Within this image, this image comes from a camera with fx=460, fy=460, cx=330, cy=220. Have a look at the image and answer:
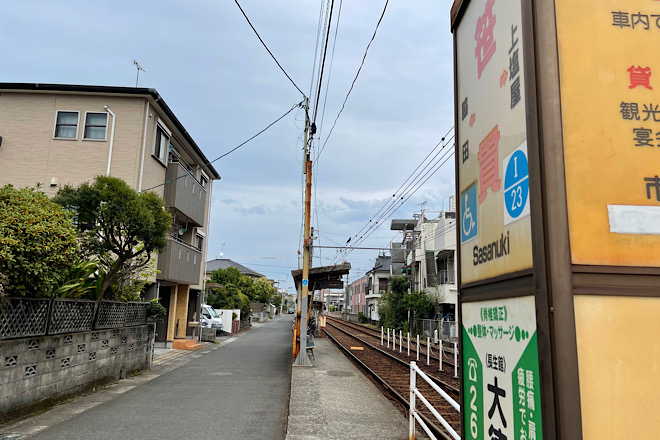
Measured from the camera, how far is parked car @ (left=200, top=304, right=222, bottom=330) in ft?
87.2

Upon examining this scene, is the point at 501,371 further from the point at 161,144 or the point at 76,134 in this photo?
the point at 161,144

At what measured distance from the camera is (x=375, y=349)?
887 inches

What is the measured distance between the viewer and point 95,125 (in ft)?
51.9

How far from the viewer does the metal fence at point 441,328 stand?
25362 millimetres

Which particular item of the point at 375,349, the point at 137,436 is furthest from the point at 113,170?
the point at 375,349

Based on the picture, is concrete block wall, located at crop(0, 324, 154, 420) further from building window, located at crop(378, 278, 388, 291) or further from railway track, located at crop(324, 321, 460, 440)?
building window, located at crop(378, 278, 388, 291)

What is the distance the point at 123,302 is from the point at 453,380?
880cm

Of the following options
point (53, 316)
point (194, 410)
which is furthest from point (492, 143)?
point (53, 316)

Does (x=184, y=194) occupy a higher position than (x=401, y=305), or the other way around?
→ (x=184, y=194)

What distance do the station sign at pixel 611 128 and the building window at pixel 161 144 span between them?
16.9m

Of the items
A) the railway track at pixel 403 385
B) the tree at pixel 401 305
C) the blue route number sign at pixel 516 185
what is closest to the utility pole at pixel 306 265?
the railway track at pixel 403 385

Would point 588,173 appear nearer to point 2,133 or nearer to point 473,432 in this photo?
point 473,432

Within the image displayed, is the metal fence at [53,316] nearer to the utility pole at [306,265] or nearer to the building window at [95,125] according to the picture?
the utility pole at [306,265]

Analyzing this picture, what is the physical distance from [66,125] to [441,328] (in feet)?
67.7
